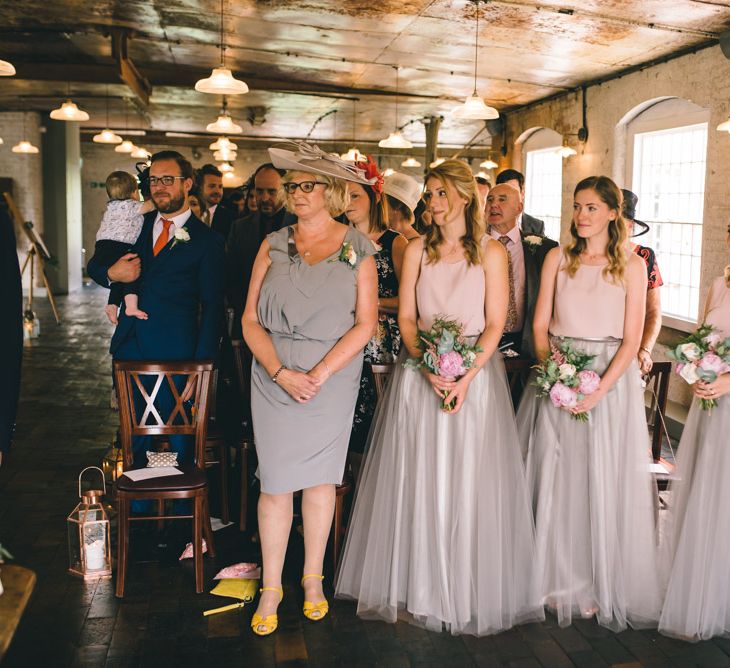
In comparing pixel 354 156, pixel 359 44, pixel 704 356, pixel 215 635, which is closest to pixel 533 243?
pixel 704 356

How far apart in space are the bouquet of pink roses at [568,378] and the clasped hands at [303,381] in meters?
0.94

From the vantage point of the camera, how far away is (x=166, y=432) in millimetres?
4004

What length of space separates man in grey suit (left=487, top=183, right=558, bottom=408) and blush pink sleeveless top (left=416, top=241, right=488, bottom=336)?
2.82ft

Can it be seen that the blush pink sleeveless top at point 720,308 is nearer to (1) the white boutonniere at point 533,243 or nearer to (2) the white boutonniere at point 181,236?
(1) the white boutonniere at point 533,243

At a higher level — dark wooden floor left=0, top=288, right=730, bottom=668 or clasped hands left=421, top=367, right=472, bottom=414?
clasped hands left=421, top=367, right=472, bottom=414

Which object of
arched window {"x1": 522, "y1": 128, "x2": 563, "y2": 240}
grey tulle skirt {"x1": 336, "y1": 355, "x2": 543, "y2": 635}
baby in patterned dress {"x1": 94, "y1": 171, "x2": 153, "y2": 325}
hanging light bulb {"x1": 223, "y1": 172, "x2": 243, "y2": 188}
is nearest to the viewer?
grey tulle skirt {"x1": 336, "y1": 355, "x2": 543, "y2": 635}

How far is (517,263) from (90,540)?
2.71 meters

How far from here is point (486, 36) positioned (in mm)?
8664

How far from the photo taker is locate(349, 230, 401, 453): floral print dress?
4305mm

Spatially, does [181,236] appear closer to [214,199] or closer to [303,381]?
[303,381]

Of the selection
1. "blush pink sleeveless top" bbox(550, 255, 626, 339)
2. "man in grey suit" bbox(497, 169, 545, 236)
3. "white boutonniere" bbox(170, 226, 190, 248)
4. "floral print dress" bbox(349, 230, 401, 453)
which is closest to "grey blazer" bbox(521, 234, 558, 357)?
"floral print dress" bbox(349, 230, 401, 453)

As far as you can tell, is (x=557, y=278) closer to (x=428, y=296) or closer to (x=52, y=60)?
(x=428, y=296)

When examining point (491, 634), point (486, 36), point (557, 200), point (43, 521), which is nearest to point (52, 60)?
point (486, 36)

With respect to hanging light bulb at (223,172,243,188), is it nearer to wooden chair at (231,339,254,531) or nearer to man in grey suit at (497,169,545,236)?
man in grey suit at (497,169,545,236)
